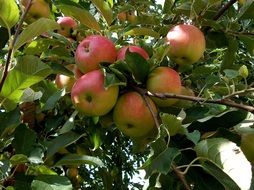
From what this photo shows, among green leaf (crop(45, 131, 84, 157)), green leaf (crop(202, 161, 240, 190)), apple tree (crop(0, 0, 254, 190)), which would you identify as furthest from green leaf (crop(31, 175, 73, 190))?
green leaf (crop(202, 161, 240, 190))

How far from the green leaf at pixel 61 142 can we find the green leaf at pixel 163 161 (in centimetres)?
36

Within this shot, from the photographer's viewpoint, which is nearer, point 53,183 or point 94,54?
point 53,183

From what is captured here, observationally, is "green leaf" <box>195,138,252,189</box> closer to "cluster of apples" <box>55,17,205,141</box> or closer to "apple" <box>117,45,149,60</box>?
"cluster of apples" <box>55,17,205,141</box>

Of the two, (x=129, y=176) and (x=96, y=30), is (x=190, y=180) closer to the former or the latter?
(x=96, y=30)

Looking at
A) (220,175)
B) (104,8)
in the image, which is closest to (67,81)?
(104,8)

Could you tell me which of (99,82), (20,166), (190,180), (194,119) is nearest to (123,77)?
(99,82)

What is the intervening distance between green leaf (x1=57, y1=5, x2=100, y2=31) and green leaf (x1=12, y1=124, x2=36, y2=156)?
40 centimetres

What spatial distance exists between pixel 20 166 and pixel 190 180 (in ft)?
1.76

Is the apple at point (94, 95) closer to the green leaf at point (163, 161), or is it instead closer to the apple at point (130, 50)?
the apple at point (130, 50)

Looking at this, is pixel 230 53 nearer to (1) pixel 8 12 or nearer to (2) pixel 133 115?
(2) pixel 133 115

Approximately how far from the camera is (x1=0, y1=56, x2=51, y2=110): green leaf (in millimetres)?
1229

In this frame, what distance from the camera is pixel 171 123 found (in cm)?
108

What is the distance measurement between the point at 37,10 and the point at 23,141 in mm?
654

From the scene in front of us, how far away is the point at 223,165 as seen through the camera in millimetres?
1014
